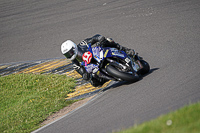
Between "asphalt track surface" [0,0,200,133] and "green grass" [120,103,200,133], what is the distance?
3.02 ft

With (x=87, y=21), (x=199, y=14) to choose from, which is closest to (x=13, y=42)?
(x=87, y=21)

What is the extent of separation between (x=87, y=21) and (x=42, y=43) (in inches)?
89.0

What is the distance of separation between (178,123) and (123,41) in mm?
7673

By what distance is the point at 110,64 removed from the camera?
25.9ft

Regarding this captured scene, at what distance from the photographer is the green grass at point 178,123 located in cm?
397

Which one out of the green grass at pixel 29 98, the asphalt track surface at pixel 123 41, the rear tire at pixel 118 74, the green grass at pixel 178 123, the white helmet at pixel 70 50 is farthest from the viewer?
the green grass at pixel 29 98

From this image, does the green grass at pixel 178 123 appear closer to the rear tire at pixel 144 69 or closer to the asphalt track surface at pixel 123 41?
the asphalt track surface at pixel 123 41

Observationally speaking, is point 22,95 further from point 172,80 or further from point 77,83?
point 172,80

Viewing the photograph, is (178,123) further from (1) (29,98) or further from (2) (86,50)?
(1) (29,98)

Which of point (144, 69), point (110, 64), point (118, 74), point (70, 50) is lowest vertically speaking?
point (144, 69)

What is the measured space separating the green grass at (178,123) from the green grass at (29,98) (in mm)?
3955

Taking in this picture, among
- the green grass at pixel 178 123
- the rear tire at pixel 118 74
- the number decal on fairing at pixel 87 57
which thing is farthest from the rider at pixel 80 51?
the green grass at pixel 178 123

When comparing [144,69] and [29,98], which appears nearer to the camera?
[144,69]

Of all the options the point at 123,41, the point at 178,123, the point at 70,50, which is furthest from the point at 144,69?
the point at 178,123
